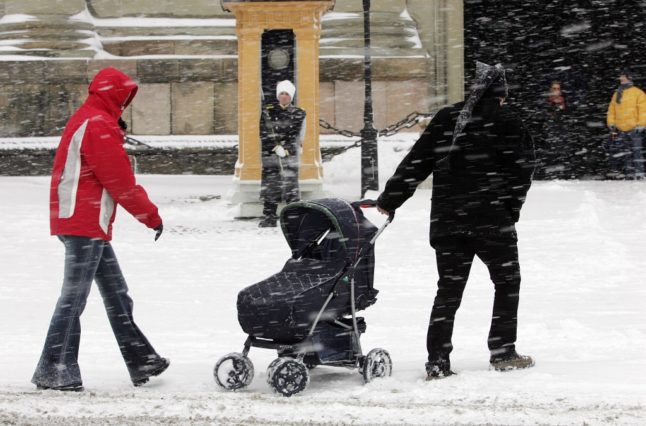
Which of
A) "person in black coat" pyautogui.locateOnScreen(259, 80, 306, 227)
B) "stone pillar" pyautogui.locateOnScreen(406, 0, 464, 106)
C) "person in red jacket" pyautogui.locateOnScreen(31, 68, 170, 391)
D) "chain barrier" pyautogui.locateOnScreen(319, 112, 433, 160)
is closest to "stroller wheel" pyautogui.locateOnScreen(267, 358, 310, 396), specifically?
"person in red jacket" pyautogui.locateOnScreen(31, 68, 170, 391)

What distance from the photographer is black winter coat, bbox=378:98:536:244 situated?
23.1ft

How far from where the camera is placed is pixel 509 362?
24.3ft

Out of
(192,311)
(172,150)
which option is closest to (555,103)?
(172,150)

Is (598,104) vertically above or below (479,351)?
below

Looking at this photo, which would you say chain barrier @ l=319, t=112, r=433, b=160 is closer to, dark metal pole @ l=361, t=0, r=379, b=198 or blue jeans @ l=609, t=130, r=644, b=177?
dark metal pole @ l=361, t=0, r=379, b=198

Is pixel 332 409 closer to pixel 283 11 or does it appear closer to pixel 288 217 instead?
pixel 288 217

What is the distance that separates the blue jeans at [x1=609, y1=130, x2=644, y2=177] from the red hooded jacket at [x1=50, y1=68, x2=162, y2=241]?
15.4m

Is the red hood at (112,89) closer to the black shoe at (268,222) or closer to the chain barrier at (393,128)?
the black shoe at (268,222)

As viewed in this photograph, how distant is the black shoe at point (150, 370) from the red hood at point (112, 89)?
135cm

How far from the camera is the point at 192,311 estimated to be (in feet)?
32.0

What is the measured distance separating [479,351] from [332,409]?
2030 mm

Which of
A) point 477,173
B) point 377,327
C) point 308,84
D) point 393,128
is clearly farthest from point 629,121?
point 477,173

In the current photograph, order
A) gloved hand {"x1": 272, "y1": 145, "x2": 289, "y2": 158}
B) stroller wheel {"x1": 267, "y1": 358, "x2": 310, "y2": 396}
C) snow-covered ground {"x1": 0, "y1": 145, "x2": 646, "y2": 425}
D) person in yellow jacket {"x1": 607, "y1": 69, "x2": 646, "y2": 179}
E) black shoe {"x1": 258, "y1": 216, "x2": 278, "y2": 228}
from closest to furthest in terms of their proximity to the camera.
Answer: snow-covered ground {"x1": 0, "y1": 145, "x2": 646, "y2": 425}, stroller wheel {"x1": 267, "y1": 358, "x2": 310, "y2": 396}, gloved hand {"x1": 272, "y1": 145, "x2": 289, "y2": 158}, black shoe {"x1": 258, "y1": 216, "x2": 278, "y2": 228}, person in yellow jacket {"x1": 607, "y1": 69, "x2": 646, "y2": 179}

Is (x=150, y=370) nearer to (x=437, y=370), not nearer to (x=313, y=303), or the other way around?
(x=313, y=303)
